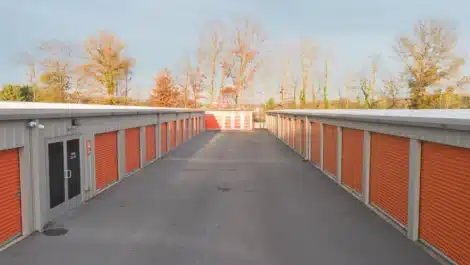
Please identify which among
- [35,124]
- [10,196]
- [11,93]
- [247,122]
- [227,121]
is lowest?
[10,196]

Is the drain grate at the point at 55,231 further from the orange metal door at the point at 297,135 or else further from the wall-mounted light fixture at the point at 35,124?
the orange metal door at the point at 297,135

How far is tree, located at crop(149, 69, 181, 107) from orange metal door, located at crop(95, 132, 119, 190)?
48888 millimetres

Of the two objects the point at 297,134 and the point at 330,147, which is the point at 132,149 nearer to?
the point at 330,147

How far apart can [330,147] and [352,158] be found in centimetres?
332

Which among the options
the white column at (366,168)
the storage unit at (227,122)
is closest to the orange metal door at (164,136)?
the white column at (366,168)

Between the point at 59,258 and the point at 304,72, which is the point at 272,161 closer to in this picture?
the point at 59,258

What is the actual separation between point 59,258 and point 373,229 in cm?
721

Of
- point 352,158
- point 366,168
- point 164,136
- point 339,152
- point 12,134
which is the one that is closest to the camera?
point 12,134

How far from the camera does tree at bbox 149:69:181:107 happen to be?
63656mm

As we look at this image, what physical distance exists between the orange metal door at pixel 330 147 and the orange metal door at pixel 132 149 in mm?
9207

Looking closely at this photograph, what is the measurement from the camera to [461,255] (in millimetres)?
6918

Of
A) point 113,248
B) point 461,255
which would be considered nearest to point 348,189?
point 461,255

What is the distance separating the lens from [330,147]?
17.0 meters

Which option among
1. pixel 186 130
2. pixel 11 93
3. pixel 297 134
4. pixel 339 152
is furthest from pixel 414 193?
pixel 11 93
